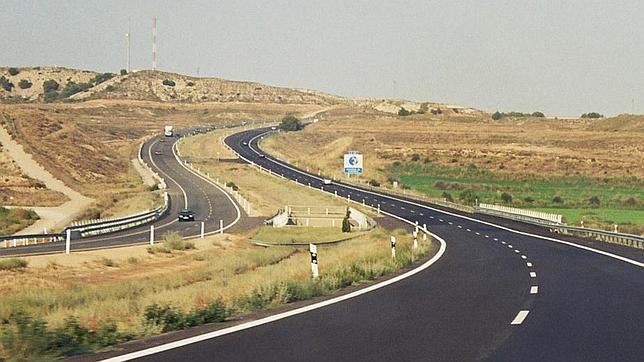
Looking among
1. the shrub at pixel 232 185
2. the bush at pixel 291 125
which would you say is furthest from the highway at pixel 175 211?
the bush at pixel 291 125

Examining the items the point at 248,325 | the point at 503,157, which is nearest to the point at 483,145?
the point at 503,157

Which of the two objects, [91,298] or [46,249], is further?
[46,249]

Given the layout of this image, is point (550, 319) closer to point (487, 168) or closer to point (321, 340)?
point (321, 340)

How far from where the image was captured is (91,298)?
79.2 feet

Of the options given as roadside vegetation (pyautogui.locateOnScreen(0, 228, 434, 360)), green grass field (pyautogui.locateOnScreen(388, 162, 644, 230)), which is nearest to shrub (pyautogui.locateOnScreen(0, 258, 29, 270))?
roadside vegetation (pyautogui.locateOnScreen(0, 228, 434, 360))

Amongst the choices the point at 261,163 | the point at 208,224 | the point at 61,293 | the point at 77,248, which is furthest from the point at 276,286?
the point at 261,163

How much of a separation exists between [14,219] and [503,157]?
274 feet

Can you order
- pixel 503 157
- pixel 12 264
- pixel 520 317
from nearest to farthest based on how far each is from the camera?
pixel 520 317 < pixel 12 264 < pixel 503 157

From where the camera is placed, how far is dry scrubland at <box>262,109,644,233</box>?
98.8 metres

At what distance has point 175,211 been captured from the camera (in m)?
76.6

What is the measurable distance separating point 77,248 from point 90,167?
71.4 meters

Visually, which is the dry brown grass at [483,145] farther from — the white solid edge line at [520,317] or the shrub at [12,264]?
the white solid edge line at [520,317]

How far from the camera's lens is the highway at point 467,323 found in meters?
12.1

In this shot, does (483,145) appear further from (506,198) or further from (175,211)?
(175,211)
